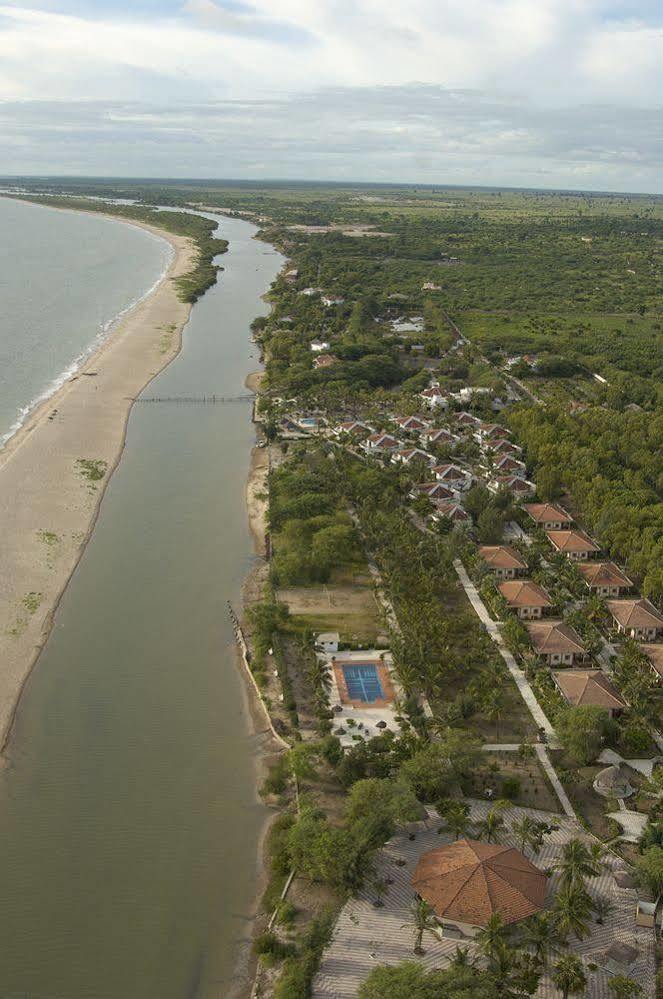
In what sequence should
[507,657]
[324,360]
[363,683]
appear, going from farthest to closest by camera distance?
[324,360] < [507,657] < [363,683]

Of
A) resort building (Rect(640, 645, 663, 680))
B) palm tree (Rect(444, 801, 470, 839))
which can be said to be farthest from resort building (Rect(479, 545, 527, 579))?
palm tree (Rect(444, 801, 470, 839))

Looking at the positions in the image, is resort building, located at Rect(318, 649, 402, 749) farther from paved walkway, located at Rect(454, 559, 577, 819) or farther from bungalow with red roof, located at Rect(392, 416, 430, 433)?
bungalow with red roof, located at Rect(392, 416, 430, 433)

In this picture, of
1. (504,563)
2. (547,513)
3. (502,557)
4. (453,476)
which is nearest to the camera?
(504,563)

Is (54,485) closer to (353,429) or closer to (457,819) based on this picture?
(353,429)

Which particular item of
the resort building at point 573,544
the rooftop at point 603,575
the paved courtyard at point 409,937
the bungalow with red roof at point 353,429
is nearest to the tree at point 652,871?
the paved courtyard at point 409,937

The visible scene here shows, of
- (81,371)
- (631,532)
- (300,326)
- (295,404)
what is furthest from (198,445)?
(300,326)

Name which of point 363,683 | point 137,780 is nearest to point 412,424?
point 363,683

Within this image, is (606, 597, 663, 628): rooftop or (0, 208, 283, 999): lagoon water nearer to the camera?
(0, 208, 283, 999): lagoon water

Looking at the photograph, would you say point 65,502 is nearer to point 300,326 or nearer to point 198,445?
point 198,445
